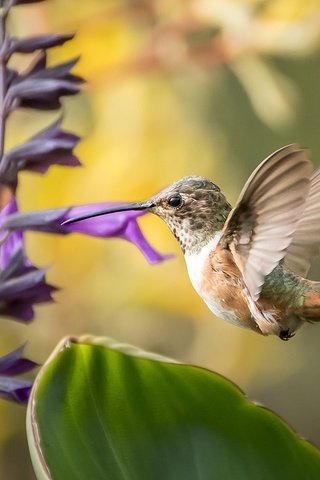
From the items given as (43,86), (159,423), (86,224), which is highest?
(43,86)

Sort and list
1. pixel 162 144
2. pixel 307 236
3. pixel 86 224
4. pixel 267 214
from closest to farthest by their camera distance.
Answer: pixel 267 214 < pixel 307 236 < pixel 86 224 < pixel 162 144

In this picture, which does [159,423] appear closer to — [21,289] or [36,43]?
[21,289]

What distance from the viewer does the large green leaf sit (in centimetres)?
54

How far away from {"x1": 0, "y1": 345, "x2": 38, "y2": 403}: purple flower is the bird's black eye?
20cm

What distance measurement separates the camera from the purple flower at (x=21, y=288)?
22.4 inches

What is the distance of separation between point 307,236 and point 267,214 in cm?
12

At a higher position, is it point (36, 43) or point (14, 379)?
point (36, 43)

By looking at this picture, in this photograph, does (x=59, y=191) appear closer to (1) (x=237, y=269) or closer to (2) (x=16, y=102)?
(2) (x=16, y=102)

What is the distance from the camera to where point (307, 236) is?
0.52m

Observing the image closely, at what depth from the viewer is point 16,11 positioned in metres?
1.38

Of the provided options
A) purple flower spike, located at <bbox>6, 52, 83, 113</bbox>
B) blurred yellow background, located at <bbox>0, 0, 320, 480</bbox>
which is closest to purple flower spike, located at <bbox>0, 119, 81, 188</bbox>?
purple flower spike, located at <bbox>6, 52, 83, 113</bbox>

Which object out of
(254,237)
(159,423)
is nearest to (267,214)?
(254,237)

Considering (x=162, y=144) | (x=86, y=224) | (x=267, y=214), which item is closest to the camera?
(x=267, y=214)

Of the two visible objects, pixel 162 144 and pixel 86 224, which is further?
pixel 162 144
